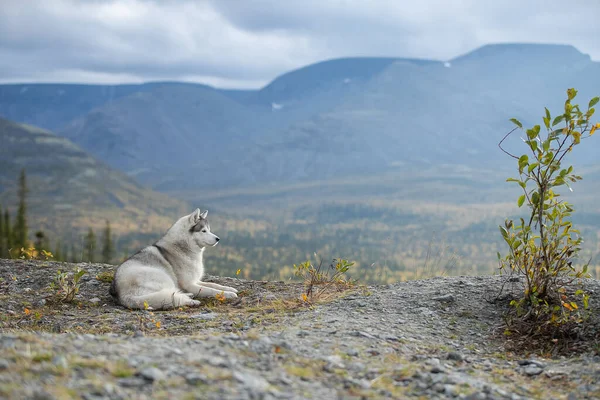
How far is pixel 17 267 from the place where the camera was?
15.4 metres

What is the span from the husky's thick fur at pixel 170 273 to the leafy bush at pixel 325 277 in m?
1.59

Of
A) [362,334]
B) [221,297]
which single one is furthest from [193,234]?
[362,334]

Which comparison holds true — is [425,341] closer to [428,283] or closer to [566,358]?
[566,358]

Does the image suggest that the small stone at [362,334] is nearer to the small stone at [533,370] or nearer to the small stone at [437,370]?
the small stone at [437,370]

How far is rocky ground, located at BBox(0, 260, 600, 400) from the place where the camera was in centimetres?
609

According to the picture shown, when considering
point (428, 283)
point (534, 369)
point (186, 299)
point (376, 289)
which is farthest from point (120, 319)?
point (534, 369)

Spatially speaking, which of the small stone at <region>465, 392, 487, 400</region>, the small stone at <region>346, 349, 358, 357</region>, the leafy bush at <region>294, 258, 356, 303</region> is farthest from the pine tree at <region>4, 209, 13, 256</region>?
the small stone at <region>465, 392, 487, 400</region>

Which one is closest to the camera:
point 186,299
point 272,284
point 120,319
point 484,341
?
point 484,341

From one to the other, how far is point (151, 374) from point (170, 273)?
768 cm

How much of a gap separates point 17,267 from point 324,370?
11029 mm

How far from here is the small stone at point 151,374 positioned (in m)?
6.06

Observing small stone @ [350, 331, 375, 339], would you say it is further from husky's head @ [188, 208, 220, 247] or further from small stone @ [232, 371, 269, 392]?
husky's head @ [188, 208, 220, 247]

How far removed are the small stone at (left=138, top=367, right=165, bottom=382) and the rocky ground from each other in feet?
0.05

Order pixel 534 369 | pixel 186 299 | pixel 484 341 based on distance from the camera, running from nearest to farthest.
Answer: pixel 534 369, pixel 484 341, pixel 186 299
